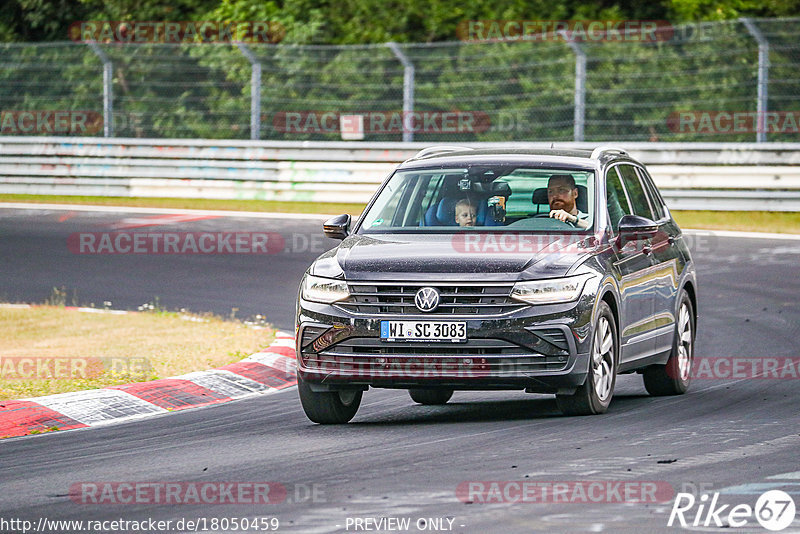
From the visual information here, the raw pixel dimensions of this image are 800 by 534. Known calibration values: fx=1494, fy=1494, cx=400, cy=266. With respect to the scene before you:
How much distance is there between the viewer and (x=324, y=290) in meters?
8.86

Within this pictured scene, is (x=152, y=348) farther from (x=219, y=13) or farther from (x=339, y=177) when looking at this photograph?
(x=219, y=13)

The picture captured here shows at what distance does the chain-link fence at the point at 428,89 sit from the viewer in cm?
2334

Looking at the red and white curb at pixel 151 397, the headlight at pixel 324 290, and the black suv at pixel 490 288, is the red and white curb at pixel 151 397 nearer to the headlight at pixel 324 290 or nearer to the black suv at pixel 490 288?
the black suv at pixel 490 288

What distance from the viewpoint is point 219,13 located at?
32.3 m

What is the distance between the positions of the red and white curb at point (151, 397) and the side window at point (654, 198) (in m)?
3.00

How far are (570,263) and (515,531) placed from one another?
3109 mm

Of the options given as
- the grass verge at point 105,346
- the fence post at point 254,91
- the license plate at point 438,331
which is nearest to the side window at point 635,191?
the license plate at point 438,331

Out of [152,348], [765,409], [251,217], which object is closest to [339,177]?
[251,217]

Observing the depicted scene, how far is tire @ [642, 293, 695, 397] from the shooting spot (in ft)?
34.6

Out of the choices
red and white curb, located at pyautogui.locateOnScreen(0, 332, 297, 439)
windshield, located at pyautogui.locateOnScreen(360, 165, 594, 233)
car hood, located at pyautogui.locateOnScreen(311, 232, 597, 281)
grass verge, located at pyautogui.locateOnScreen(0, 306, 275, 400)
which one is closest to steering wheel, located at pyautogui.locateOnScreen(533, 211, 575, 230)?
windshield, located at pyautogui.locateOnScreen(360, 165, 594, 233)

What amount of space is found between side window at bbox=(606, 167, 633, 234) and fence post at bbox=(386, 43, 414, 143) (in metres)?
14.3

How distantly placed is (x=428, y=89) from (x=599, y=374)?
1685cm

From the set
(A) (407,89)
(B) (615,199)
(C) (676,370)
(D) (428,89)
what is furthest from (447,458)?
(D) (428,89)

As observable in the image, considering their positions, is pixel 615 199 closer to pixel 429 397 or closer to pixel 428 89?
pixel 429 397
